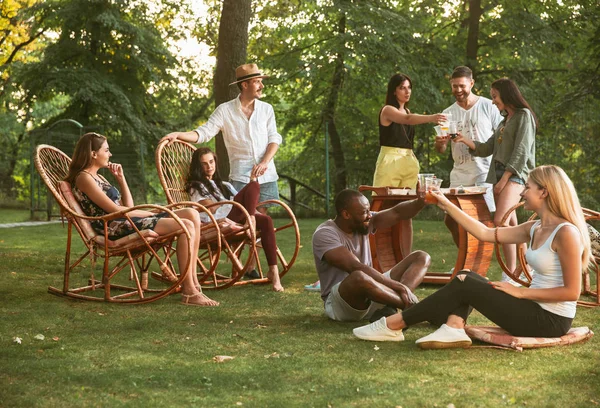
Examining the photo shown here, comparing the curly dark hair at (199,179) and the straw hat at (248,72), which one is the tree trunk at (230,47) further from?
the curly dark hair at (199,179)

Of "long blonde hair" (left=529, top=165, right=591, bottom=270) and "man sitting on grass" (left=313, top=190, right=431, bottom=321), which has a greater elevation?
"long blonde hair" (left=529, top=165, right=591, bottom=270)

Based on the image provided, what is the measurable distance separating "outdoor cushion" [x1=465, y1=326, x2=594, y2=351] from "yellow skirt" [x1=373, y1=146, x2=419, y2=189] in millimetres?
2377

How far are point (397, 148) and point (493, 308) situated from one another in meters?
2.64

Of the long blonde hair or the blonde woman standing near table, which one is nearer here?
Answer: the long blonde hair

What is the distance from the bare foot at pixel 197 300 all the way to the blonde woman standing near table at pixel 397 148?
5.71 feet

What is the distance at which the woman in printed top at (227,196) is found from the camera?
21.2ft

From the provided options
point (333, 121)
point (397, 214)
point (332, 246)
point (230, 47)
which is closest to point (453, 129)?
point (397, 214)

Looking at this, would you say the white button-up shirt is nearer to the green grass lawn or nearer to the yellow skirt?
the yellow skirt

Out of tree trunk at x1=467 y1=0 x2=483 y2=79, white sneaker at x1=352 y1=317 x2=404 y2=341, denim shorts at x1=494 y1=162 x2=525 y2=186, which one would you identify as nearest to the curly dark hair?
denim shorts at x1=494 y1=162 x2=525 y2=186

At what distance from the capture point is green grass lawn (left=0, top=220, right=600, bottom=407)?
11.1ft

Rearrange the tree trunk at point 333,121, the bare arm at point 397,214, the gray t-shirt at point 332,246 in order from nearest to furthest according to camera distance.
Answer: the gray t-shirt at point 332,246 → the bare arm at point 397,214 → the tree trunk at point 333,121

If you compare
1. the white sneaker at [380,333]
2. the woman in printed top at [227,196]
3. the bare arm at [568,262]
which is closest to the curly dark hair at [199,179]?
the woman in printed top at [227,196]

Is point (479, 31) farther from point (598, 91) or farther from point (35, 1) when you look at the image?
point (35, 1)

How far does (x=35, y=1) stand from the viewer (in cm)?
1736
